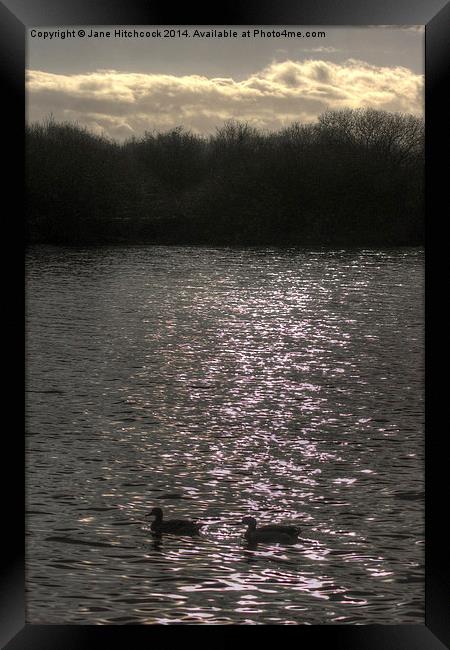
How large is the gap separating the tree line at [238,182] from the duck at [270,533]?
17.5 metres

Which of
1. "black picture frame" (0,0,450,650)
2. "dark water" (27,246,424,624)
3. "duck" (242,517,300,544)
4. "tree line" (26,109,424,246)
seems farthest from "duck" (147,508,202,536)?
"tree line" (26,109,424,246)

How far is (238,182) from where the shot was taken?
31.5m

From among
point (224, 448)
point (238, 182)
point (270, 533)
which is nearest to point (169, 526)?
point (270, 533)

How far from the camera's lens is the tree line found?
26.6m

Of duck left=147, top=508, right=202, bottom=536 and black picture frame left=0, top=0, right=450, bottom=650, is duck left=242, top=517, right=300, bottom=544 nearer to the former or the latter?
duck left=147, top=508, right=202, bottom=536

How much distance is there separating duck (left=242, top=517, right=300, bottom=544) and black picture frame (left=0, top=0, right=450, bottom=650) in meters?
3.84
